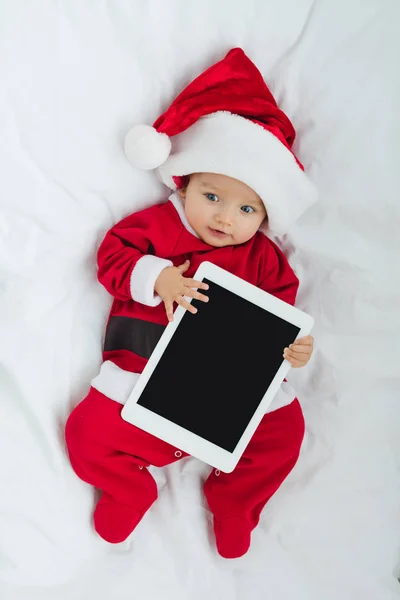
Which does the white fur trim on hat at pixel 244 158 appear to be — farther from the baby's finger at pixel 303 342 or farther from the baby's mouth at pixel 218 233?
the baby's finger at pixel 303 342

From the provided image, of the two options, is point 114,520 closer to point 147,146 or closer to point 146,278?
point 146,278

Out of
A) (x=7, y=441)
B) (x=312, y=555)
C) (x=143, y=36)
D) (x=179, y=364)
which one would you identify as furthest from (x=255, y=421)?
(x=143, y=36)

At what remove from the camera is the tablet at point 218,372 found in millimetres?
1033

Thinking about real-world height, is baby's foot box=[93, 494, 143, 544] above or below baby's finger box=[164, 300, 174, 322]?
below

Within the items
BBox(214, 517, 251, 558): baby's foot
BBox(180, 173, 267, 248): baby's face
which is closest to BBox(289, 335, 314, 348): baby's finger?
BBox(180, 173, 267, 248): baby's face

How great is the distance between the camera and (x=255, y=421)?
1.05 m

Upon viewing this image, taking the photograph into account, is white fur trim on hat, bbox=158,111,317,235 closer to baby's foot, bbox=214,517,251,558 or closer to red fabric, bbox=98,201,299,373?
red fabric, bbox=98,201,299,373

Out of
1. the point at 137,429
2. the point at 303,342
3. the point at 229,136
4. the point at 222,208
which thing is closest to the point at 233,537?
the point at 137,429

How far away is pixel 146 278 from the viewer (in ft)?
3.37

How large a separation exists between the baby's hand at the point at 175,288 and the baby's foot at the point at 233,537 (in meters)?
0.37

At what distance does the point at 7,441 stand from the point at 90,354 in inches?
8.0

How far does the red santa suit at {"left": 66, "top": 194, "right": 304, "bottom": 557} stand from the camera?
1.05 metres

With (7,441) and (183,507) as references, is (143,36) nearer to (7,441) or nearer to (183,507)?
(7,441)

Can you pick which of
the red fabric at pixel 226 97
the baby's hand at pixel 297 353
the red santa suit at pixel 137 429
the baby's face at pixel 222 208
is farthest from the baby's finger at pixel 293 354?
the red fabric at pixel 226 97
